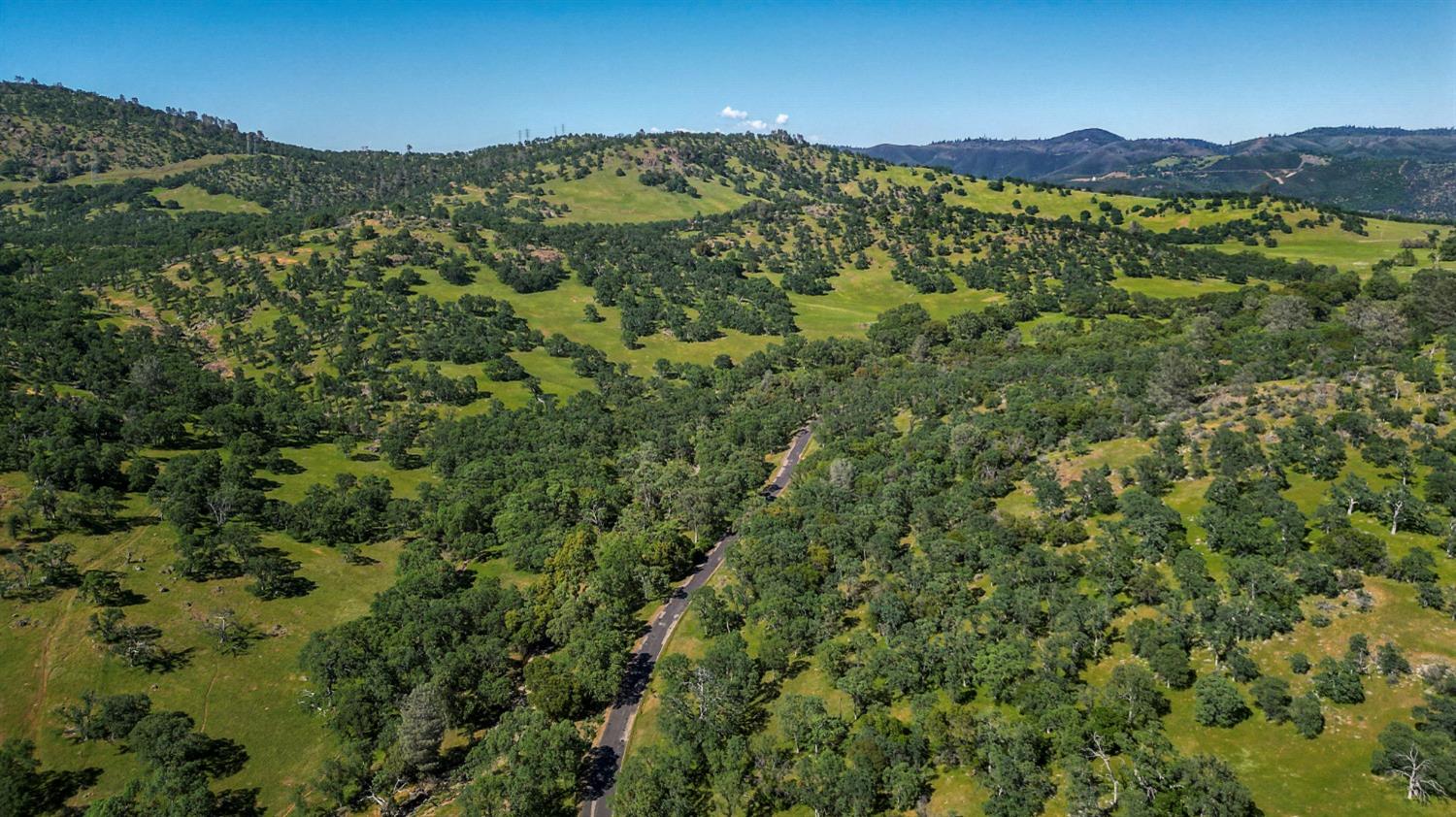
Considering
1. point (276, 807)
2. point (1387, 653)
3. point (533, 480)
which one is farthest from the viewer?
point (533, 480)

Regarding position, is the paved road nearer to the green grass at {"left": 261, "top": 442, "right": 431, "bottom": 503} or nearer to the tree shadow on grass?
the tree shadow on grass

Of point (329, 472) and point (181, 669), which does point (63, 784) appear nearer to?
point (181, 669)

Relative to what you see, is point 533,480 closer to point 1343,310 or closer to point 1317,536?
point 1317,536

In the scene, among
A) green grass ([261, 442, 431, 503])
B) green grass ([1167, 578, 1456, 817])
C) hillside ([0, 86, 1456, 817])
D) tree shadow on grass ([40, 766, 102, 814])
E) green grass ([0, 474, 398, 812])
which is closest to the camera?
green grass ([1167, 578, 1456, 817])

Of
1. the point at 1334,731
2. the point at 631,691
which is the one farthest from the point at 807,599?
the point at 1334,731

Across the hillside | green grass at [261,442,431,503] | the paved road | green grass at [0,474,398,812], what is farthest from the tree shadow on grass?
green grass at [261,442,431,503]

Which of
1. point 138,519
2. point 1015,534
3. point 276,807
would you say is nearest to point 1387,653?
point 1015,534

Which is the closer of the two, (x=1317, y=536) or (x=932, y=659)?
(x=932, y=659)
